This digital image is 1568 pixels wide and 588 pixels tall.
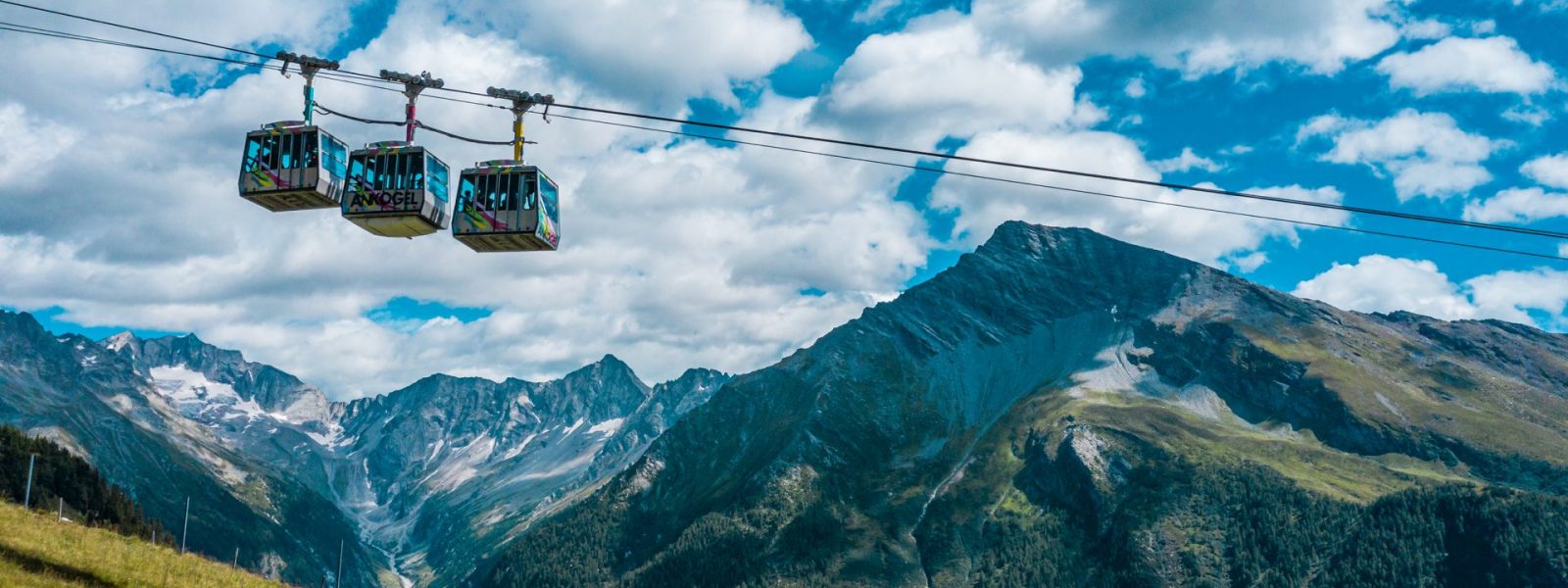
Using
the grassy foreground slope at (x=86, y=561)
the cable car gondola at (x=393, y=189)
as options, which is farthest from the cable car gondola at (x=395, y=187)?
the grassy foreground slope at (x=86, y=561)

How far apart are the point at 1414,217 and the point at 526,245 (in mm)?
39451

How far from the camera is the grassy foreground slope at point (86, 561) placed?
44406 mm

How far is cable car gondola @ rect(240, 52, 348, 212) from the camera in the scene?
56219 mm

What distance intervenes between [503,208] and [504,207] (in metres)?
0.06

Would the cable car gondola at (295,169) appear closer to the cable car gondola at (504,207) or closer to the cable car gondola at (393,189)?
the cable car gondola at (393,189)

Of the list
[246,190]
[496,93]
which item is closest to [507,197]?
[496,93]

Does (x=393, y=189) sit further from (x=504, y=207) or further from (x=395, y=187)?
(x=504, y=207)

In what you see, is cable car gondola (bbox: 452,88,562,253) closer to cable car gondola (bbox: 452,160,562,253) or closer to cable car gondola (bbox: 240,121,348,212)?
cable car gondola (bbox: 452,160,562,253)

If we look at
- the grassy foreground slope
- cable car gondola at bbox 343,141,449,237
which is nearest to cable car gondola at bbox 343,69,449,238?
cable car gondola at bbox 343,141,449,237

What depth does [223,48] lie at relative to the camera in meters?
49.8

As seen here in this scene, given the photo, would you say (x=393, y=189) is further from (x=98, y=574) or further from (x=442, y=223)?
(x=98, y=574)

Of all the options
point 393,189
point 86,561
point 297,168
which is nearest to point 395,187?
point 393,189

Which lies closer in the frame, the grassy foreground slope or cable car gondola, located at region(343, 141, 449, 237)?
the grassy foreground slope

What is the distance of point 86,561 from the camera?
158 ft
